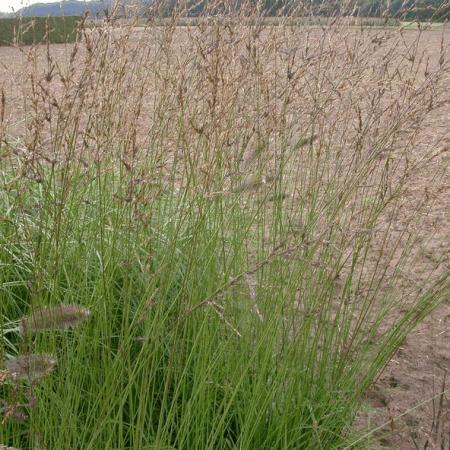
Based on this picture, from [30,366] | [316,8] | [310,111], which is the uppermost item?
[316,8]

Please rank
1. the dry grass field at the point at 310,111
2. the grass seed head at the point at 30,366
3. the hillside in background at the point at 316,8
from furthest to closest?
the hillside in background at the point at 316,8, the dry grass field at the point at 310,111, the grass seed head at the point at 30,366

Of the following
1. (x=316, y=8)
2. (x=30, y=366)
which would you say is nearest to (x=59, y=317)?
(x=30, y=366)

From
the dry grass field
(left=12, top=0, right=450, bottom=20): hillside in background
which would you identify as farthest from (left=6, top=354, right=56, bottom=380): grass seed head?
(left=12, top=0, right=450, bottom=20): hillside in background

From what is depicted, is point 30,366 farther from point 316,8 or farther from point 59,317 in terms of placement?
point 316,8

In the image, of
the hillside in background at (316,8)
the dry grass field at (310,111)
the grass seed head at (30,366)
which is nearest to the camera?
the grass seed head at (30,366)

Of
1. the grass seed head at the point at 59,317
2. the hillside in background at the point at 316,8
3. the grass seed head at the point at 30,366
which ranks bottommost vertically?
the grass seed head at the point at 30,366

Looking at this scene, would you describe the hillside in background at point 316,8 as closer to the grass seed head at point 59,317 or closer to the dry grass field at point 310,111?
the dry grass field at point 310,111

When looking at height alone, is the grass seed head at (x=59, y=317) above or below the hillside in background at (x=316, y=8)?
below

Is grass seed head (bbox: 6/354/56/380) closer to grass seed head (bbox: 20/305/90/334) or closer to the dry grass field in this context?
grass seed head (bbox: 20/305/90/334)

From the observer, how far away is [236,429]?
222 centimetres

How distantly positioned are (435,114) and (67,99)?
23.3ft

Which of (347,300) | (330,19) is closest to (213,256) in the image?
(347,300)

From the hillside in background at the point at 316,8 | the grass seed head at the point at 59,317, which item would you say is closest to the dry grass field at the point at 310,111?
the hillside in background at the point at 316,8

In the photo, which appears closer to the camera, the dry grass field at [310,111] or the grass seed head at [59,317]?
the grass seed head at [59,317]
